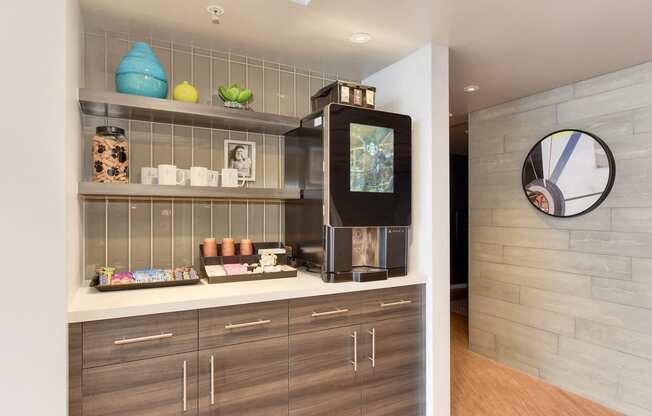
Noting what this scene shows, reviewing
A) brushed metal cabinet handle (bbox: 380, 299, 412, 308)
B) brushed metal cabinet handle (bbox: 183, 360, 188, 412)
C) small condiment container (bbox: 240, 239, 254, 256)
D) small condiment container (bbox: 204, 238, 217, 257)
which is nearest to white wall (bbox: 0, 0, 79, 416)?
brushed metal cabinet handle (bbox: 183, 360, 188, 412)

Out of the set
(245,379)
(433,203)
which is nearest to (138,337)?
(245,379)

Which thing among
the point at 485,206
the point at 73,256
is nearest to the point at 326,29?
the point at 73,256

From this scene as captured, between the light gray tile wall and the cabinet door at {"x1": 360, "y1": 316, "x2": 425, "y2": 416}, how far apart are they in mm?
912

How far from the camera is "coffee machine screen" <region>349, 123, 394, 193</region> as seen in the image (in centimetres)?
202

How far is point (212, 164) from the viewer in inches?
89.0

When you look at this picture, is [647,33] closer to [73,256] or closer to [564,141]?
[564,141]

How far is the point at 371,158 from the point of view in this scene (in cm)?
208

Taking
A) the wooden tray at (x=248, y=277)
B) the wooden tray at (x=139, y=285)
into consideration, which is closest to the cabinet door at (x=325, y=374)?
the wooden tray at (x=248, y=277)

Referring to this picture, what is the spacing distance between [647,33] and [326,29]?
5.71ft

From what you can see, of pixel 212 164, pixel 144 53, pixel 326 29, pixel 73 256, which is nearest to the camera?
pixel 73 256

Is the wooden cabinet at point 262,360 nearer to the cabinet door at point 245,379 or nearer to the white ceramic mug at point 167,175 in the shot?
the cabinet door at point 245,379

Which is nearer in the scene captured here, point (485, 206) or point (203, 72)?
point (203, 72)

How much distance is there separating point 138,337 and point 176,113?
1102mm

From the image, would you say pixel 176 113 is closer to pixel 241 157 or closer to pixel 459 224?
pixel 241 157
